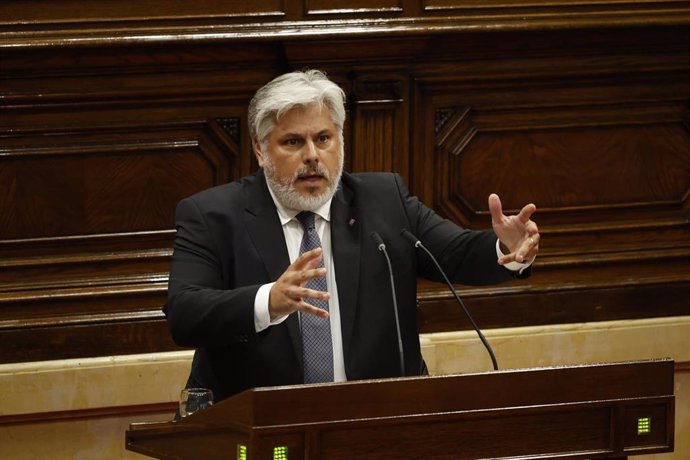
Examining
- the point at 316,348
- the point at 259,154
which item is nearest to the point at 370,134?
the point at 259,154

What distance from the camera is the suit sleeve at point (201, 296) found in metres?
3.47

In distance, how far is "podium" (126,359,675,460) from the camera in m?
2.86

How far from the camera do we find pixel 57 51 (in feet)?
16.2

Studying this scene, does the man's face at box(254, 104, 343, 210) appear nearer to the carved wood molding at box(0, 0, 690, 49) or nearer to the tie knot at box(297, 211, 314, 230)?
the tie knot at box(297, 211, 314, 230)

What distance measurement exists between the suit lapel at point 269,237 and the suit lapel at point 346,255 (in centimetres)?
13

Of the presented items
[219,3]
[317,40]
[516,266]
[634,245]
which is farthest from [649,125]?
[516,266]

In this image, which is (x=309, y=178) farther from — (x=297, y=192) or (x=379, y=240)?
(x=379, y=240)

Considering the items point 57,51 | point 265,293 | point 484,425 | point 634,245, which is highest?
point 57,51

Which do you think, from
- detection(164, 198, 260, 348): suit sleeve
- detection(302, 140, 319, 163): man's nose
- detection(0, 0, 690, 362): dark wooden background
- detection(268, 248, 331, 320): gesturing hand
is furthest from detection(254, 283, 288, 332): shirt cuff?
detection(0, 0, 690, 362): dark wooden background

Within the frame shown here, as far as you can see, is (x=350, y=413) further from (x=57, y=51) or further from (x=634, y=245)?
(x=634, y=245)

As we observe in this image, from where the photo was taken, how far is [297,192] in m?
3.82

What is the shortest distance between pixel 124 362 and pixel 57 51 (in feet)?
3.73

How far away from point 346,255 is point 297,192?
0.72ft

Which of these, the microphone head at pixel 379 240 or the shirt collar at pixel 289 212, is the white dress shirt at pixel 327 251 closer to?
the shirt collar at pixel 289 212
